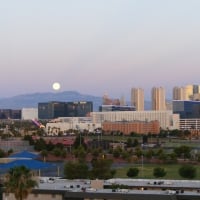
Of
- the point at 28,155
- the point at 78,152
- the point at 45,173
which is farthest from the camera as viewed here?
the point at 78,152

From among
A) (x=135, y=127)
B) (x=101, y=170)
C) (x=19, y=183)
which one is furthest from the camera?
(x=135, y=127)

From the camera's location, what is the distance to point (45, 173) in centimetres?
5491

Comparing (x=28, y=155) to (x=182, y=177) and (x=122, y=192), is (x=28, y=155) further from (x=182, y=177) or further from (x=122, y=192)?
(x=122, y=192)

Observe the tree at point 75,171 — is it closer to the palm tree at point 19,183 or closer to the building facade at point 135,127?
the palm tree at point 19,183

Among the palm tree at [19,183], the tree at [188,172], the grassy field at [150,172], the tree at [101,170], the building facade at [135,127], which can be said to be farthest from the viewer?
the building facade at [135,127]

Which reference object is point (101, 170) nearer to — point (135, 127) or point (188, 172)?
point (188, 172)

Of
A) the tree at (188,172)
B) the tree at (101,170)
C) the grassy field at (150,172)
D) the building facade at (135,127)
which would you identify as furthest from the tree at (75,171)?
the building facade at (135,127)

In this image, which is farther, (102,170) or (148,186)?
(102,170)

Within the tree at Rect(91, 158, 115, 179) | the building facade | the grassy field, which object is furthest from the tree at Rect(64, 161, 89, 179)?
the building facade

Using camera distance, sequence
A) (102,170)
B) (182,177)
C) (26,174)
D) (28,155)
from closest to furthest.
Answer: (26,174) < (102,170) < (182,177) < (28,155)

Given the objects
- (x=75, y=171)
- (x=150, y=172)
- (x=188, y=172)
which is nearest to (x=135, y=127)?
(x=150, y=172)

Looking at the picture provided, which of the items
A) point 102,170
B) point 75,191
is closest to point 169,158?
point 102,170

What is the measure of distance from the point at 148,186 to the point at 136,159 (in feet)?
138

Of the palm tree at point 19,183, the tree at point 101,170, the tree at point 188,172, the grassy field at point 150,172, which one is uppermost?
the palm tree at point 19,183
